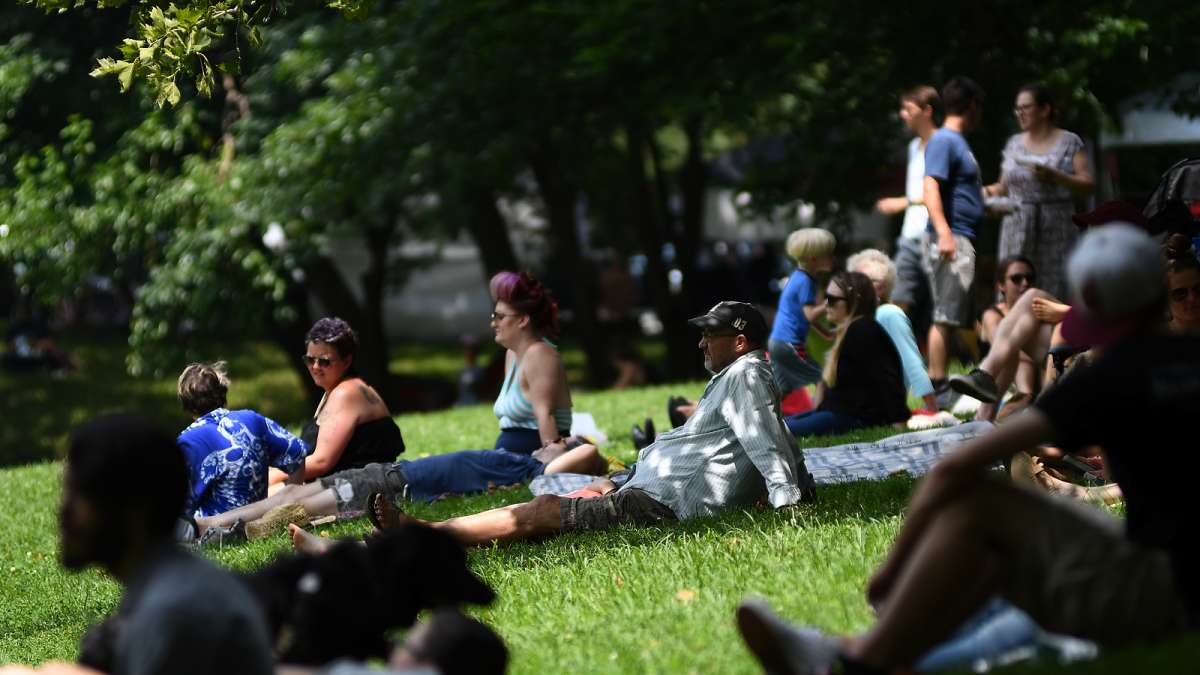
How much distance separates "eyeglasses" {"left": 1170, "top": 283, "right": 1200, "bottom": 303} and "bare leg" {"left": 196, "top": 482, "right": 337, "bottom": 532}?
4.67 m

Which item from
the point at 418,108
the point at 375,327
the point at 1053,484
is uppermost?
the point at 418,108

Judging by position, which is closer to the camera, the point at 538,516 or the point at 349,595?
the point at 349,595

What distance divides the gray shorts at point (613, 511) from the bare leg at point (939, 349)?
4.49m

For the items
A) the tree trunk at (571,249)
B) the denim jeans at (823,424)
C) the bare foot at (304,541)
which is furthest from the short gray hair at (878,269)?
the tree trunk at (571,249)

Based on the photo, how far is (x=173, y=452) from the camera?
4.10 meters

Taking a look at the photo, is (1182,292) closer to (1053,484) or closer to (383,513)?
(1053,484)

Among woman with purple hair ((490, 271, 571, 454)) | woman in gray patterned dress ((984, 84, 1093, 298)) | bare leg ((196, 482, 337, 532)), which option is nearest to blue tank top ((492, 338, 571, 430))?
woman with purple hair ((490, 271, 571, 454))

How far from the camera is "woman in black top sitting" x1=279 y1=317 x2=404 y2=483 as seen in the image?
941cm

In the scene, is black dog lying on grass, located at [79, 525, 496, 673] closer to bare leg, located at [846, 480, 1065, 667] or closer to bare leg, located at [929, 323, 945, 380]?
bare leg, located at [846, 480, 1065, 667]

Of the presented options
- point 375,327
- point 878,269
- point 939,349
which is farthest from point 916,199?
point 375,327

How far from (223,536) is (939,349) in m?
5.54

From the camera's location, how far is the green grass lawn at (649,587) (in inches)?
216

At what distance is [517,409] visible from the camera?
33.0ft

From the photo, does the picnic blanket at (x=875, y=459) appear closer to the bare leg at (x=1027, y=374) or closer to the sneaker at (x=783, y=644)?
the bare leg at (x=1027, y=374)
